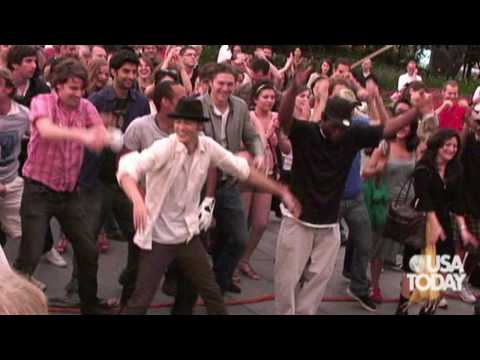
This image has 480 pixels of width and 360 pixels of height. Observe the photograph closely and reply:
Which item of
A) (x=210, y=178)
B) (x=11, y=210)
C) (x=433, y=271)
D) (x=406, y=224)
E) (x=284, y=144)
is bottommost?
(x=433, y=271)

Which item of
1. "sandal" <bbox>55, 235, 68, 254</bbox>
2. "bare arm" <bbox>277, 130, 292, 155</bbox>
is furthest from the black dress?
"sandal" <bbox>55, 235, 68, 254</bbox>

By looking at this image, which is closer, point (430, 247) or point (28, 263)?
point (28, 263)

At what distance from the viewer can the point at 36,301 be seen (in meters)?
1.86

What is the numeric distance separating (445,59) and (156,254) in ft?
46.2

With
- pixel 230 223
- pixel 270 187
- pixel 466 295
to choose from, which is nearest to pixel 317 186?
pixel 270 187

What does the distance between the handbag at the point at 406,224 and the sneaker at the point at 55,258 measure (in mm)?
2587

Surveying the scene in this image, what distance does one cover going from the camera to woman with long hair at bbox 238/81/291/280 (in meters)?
6.32

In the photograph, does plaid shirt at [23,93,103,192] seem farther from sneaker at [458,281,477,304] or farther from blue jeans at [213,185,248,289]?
sneaker at [458,281,477,304]

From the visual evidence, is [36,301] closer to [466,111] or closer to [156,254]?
[156,254]

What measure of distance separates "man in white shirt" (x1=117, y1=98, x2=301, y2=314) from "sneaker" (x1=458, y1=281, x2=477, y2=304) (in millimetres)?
2841

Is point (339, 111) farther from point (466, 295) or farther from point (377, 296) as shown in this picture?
point (466, 295)

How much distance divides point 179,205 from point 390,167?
7.34 feet

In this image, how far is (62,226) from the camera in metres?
5.00

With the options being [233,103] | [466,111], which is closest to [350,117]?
[233,103]
